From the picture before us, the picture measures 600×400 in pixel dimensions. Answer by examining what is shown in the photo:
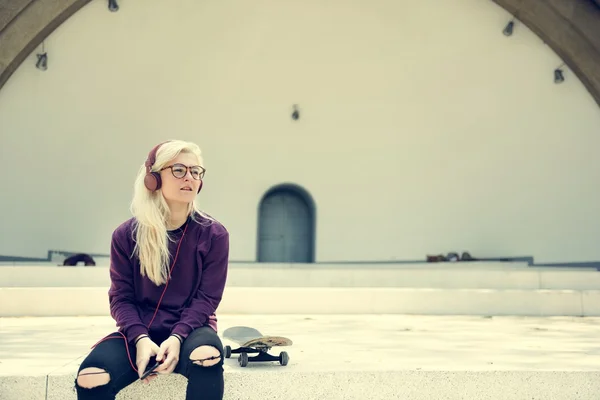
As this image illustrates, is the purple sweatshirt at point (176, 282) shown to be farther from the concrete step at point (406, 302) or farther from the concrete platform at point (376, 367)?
the concrete step at point (406, 302)

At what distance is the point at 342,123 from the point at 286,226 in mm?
2657

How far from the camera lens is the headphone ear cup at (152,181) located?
9.14ft

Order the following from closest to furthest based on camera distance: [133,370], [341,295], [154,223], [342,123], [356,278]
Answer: [133,370] → [154,223] → [341,295] → [356,278] → [342,123]

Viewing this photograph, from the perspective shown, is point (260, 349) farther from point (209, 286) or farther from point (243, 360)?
point (209, 286)

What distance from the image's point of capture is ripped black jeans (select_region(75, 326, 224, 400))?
97.3 inches

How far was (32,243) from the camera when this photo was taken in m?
12.5

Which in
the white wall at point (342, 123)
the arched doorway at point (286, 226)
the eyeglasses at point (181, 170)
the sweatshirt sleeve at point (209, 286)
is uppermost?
the white wall at point (342, 123)

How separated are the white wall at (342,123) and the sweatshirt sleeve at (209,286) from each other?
1079 centimetres

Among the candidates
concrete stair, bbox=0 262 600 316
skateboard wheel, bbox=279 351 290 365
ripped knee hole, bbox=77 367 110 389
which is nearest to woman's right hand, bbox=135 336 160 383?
→ ripped knee hole, bbox=77 367 110 389

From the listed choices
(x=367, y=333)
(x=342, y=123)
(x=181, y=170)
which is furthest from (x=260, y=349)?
(x=342, y=123)

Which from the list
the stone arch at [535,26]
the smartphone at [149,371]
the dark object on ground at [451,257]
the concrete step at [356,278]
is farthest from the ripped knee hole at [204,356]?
the dark object on ground at [451,257]

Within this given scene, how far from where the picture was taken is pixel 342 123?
13969 mm

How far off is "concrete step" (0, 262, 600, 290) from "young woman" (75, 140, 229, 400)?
5462 millimetres

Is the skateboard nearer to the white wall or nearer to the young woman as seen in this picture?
the young woman
